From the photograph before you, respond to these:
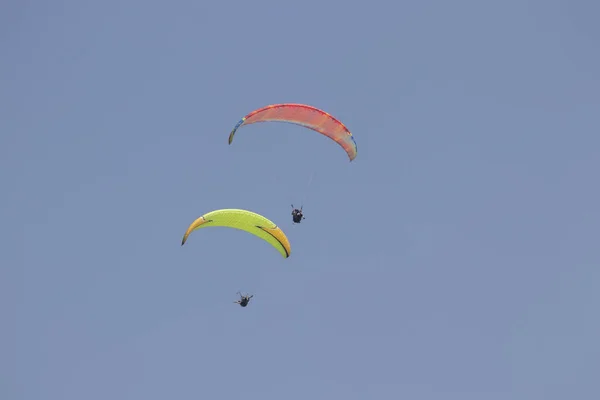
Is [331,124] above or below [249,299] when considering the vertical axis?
above

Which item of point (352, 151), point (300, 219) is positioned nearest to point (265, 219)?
point (300, 219)

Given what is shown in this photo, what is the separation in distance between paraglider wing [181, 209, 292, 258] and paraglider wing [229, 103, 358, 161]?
596 centimetres

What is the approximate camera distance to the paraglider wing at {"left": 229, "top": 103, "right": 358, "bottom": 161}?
6175cm

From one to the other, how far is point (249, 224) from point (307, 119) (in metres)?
7.47

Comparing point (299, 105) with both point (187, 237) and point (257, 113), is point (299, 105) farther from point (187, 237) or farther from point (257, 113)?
point (187, 237)

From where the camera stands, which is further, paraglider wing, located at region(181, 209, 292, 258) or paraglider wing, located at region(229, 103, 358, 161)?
paraglider wing, located at region(181, 209, 292, 258)

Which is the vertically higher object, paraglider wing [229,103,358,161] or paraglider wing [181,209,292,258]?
paraglider wing [229,103,358,161]

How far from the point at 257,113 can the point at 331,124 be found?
4535 millimetres

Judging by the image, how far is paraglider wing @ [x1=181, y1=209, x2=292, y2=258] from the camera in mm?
65062

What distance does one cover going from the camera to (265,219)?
66688 mm

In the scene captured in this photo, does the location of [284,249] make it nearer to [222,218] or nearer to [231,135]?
[222,218]

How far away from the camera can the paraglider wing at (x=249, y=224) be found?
213ft

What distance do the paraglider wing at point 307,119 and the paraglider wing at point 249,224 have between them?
19.5 ft

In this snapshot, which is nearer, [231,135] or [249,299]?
[231,135]
